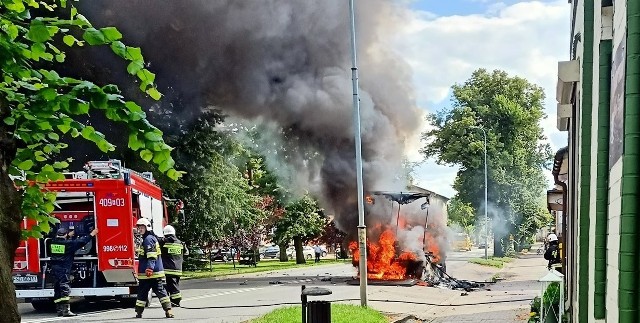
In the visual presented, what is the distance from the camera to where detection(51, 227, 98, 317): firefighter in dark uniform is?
468 inches

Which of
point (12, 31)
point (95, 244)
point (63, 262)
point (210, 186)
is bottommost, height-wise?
point (12, 31)

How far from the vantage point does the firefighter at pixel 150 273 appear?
1102cm

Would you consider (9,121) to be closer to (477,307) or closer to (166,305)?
(166,305)

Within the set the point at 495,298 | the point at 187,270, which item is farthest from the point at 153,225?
the point at 187,270

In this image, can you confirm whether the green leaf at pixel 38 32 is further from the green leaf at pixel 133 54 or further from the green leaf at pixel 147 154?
the green leaf at pixel 147 154

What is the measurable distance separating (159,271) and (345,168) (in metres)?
7.33

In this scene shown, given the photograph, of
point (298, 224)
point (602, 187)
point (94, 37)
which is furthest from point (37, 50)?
point (298, 224)

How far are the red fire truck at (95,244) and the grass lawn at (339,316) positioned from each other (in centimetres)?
313

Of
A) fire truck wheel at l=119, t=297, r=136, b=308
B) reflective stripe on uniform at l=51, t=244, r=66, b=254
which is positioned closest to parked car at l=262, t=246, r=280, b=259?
fire truck wheel at l=119, t=297, r=136, b=308

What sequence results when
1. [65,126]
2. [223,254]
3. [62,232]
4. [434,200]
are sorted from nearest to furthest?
[65,126], [62,232], [434,200], [223,254]

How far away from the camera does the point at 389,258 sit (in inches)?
725

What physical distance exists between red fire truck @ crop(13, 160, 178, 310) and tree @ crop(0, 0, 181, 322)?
29.3ft

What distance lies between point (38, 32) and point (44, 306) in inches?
458

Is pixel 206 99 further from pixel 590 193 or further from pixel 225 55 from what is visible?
pixel 590 193
